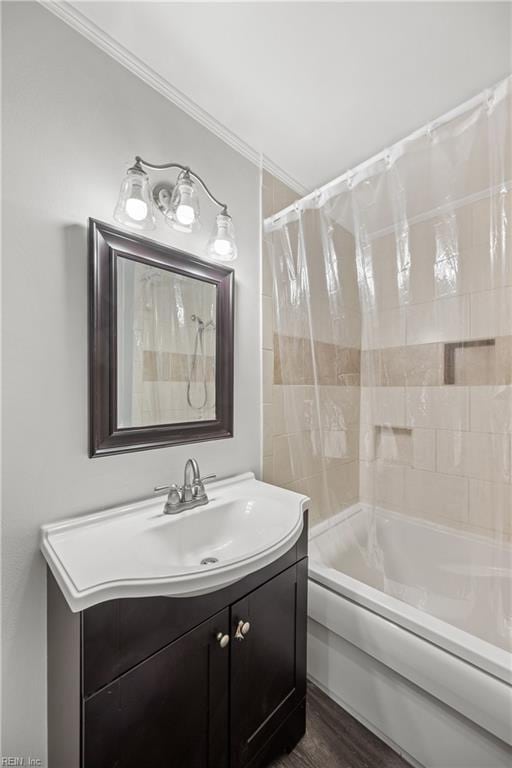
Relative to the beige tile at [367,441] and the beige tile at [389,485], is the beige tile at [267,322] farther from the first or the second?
the beige tile at [389,485]

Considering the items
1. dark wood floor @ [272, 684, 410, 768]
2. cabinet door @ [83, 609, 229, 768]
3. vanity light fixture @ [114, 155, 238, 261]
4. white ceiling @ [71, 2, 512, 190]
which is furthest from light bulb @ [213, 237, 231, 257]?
dark wood floor @ [272, 684, 410, 768]

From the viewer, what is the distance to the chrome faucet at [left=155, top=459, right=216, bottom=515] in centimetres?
113

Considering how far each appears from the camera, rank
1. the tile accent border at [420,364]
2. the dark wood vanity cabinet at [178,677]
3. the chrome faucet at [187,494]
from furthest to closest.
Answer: the tile accent border at [420,364]
the chrome faucet at [187,494]
the dark wood vanity cabinet at [178,677]

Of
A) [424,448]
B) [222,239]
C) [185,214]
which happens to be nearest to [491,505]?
[424,448]

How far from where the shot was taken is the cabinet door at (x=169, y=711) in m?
0.73

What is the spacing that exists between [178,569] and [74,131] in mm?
1331

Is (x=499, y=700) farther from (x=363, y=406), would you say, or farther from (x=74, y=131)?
(x=74, y=131)

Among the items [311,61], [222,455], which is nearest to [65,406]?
[222,455]

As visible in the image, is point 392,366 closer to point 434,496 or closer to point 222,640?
point 434,496

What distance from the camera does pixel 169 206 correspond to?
124 centimetres

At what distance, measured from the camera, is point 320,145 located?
5.26 ft

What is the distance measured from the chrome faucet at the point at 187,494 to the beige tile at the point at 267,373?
0.58 m

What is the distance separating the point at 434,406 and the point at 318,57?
1.40m

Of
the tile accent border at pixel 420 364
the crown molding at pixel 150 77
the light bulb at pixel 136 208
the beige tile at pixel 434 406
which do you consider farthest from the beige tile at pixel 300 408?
the crown molding at pixel 150 77
